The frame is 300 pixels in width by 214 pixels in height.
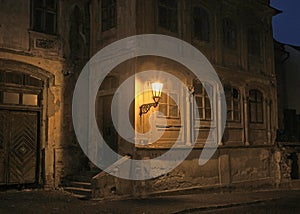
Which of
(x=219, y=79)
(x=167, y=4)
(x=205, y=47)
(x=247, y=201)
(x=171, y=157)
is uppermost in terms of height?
(x=167, y=4)

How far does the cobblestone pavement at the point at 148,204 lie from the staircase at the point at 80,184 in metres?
0.26

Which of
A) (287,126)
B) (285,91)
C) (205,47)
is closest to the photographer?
(205,47)

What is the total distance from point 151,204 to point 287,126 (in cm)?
1110

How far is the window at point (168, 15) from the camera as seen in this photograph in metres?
13.0

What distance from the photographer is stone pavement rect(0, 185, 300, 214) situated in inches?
376

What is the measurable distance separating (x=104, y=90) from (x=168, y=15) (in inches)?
128

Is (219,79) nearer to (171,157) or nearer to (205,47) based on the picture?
(205,47)

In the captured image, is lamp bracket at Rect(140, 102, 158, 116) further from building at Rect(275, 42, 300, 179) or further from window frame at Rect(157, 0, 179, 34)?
building at Rect(275, 42, 300, 179)

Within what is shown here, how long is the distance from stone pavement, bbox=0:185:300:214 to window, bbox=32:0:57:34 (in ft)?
17.4

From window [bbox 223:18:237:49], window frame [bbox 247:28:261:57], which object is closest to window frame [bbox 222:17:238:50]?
window [bbox 223:18:237:49]


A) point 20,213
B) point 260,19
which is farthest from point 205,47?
point 20,213

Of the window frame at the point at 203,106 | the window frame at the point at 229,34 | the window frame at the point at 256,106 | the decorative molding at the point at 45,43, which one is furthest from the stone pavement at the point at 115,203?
the window frame at the point at 229,34

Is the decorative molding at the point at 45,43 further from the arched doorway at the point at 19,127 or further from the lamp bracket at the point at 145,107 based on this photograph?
the lamp bracket at the point at 145,107

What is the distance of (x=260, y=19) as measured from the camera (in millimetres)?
17000
